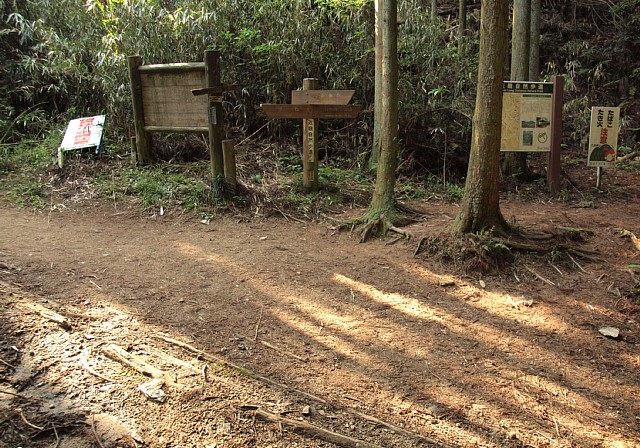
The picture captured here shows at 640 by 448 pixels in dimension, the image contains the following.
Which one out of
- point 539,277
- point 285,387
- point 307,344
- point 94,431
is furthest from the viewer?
point 539,277

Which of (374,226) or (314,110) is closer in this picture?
(374,226)

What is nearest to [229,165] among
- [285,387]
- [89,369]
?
[89,369]

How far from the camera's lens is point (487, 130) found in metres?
5.23

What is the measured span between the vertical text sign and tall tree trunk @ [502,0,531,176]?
3.60ft

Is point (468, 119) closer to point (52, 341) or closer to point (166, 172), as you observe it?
point (166, 172)

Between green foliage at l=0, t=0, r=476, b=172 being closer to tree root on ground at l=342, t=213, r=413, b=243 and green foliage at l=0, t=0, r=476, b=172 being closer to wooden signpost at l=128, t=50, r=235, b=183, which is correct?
wooden signpost at l=128, t=50, r=235, b=183

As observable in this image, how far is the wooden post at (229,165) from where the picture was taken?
7.49 meters

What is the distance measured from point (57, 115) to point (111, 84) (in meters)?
1.94

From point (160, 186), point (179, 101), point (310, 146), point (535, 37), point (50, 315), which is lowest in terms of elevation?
point (50, 315)

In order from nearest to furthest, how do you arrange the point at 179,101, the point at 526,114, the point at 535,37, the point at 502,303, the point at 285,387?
the point at 285,387 → the point at 502,303 → the point at 179,101 → the point at 526,114 → the point at 535,37

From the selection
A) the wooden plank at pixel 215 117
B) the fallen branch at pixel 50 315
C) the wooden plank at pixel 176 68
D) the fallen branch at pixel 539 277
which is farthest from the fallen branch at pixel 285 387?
the wooden plank at pixel 176 68

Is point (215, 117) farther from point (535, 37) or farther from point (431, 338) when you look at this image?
point (535, 37)

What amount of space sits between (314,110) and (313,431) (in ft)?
18.6

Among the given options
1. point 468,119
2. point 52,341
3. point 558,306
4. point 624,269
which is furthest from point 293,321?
point 468,119
